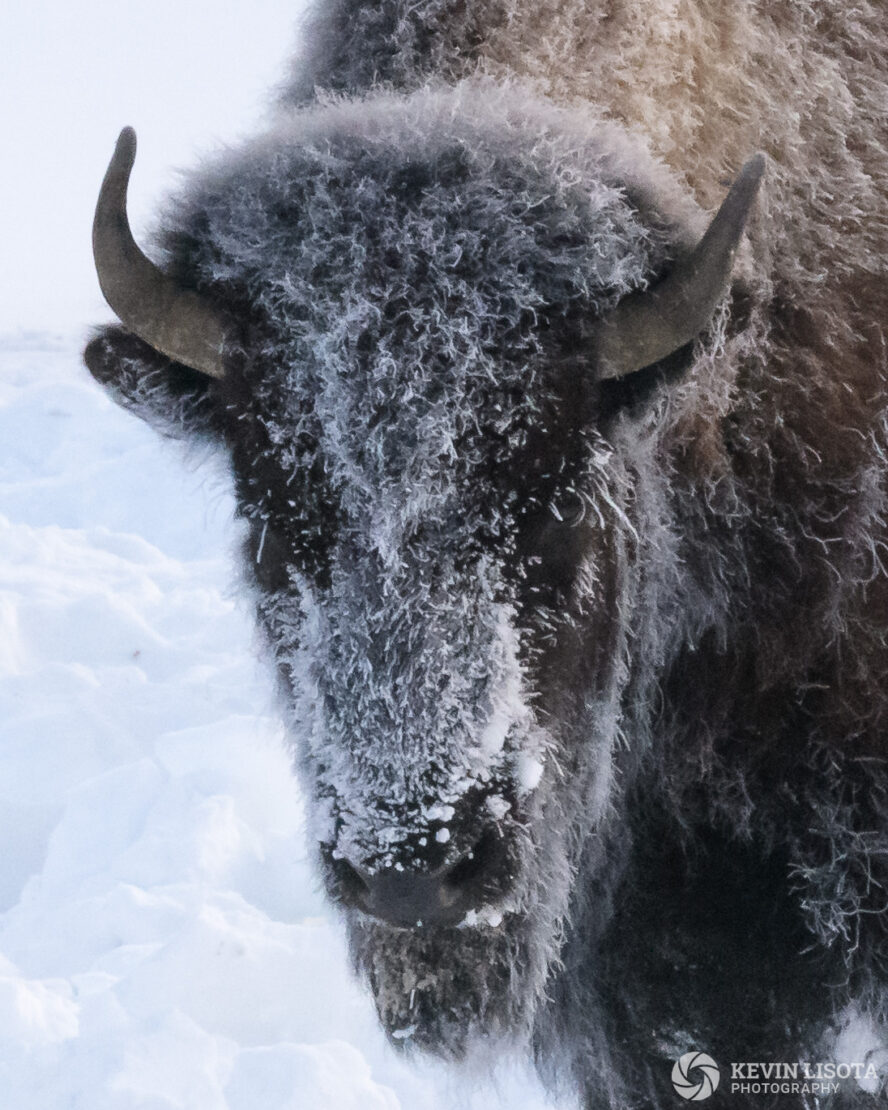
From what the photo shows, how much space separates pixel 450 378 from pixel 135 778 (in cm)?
328

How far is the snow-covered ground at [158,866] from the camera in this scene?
10.5 ft

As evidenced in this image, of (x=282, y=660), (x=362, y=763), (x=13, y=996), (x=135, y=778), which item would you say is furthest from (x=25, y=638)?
(x=362, y=763)

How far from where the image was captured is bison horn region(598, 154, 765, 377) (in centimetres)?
182

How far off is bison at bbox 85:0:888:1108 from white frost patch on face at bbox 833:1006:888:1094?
0.01m

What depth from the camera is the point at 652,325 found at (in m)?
1.94

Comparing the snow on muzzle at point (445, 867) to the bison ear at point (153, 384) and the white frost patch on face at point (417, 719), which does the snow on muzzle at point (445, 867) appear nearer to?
the white frost patch on face at point (417, 719)

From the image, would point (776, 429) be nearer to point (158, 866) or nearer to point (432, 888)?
point (432, 888)

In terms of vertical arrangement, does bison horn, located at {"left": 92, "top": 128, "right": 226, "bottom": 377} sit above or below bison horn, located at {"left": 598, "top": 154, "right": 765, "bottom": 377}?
below

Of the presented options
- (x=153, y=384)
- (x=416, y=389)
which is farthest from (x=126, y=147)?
(x=416, y=389)

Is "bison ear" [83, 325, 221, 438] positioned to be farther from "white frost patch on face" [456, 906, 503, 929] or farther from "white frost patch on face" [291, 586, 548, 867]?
"white frost patch on face" [456, 906, 503, 929]

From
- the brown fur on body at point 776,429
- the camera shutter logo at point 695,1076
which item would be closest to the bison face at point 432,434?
the brown fur on body at point 776,429

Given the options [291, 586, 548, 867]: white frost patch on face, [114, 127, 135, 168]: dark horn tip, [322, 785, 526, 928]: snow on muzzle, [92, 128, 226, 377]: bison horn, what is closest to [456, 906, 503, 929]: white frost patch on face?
[322, 785, 526, 928]: snow on muzzle

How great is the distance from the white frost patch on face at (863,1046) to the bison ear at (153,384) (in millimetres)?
1796

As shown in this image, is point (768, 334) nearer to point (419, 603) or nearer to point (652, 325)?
point (652, 325)
